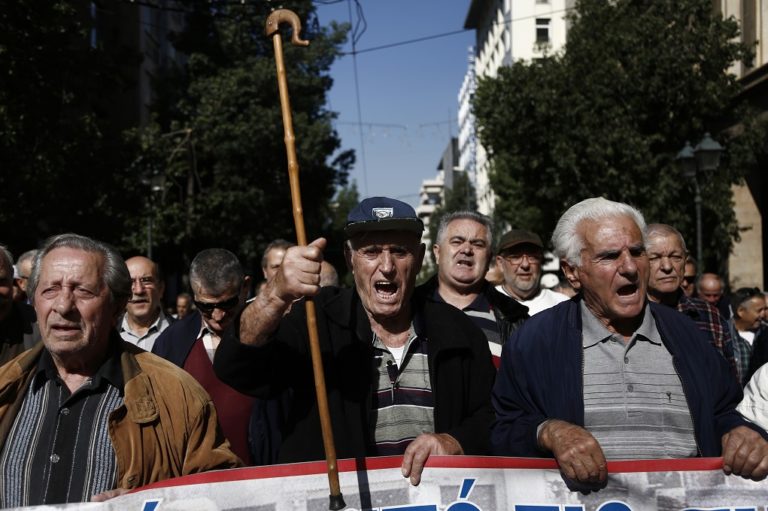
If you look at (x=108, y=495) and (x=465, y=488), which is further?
(x=465, y=488)

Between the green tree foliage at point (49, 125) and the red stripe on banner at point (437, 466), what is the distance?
31.0 ft

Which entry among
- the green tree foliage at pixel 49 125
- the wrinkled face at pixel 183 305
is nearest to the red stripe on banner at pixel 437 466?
the green tree foliage at pixel 49 125

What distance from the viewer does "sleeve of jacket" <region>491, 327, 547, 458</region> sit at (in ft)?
10.7

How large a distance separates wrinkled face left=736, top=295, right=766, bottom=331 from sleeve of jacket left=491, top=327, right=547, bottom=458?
22.8 ft

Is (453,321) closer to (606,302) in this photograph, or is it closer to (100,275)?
(606,302)

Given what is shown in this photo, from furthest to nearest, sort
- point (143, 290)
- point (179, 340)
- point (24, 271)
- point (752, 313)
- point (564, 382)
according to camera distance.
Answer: point (752, 313)
point (24, 271)
point (143, 290)
point (179, 340)
point (564, 382)

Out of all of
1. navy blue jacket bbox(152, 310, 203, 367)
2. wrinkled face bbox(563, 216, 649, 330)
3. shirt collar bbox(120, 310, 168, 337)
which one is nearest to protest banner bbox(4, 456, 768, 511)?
wrinkled face bbox(563, 216, 649, 330)

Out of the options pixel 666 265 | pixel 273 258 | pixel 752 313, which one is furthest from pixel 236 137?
pixel 666 265

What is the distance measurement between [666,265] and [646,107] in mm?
16736

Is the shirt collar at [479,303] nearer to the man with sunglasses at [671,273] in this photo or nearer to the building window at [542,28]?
the man with sunglasses at [671,273]

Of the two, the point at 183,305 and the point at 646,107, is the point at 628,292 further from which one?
the point at 646,107

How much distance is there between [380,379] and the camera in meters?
3.54

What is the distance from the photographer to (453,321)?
148 inches

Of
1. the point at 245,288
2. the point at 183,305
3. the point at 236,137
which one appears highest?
the point at 236,137
